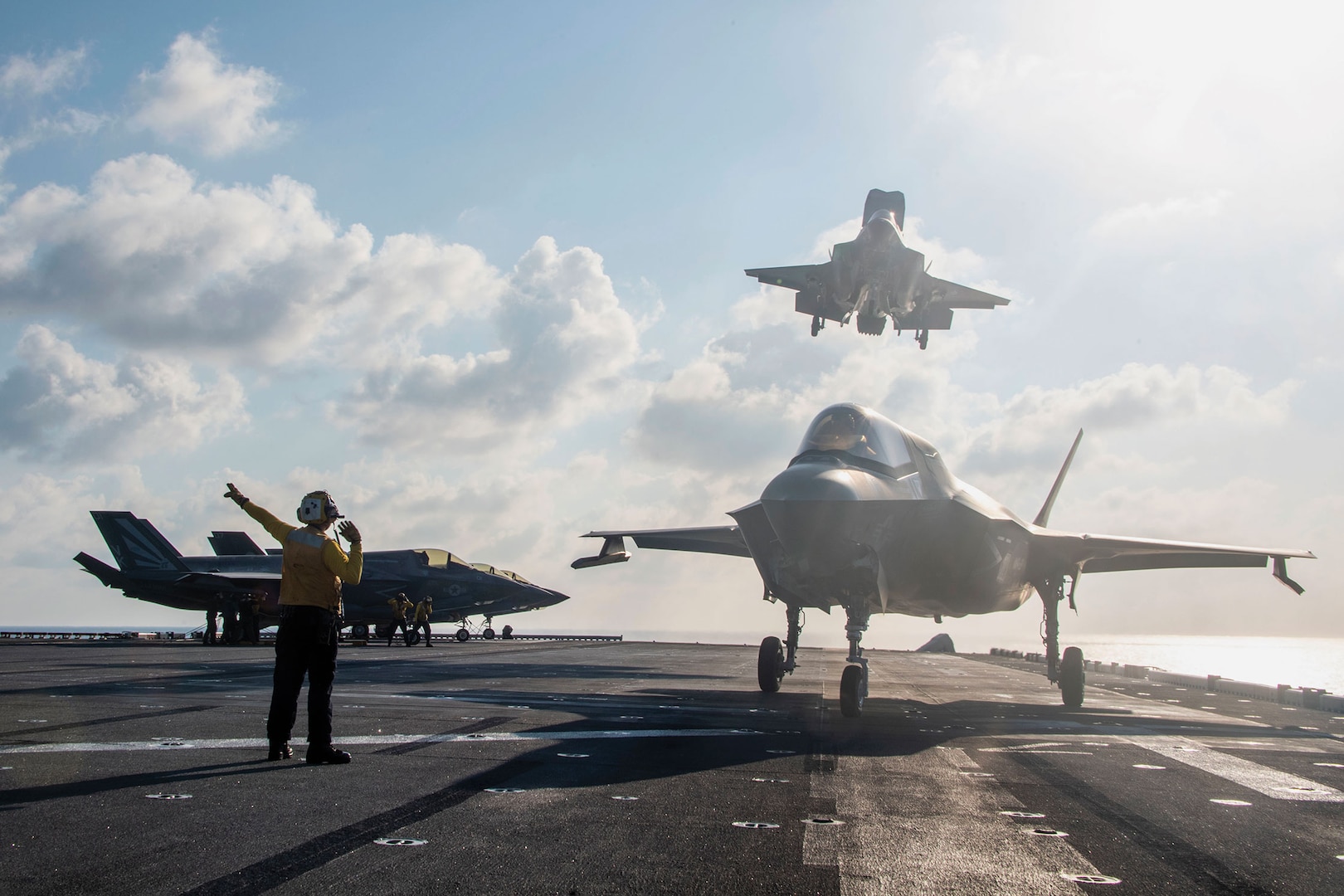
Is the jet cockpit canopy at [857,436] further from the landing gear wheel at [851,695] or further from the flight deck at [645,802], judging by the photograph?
the flight deck at [645,802]

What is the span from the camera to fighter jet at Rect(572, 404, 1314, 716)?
1184 centimetres

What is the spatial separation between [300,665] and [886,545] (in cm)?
844

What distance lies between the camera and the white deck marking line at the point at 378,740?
737cm

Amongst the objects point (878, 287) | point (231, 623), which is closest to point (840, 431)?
point (878, 287)

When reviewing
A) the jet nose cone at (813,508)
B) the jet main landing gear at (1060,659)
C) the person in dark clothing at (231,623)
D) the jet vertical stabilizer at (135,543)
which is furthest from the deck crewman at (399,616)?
the jet nose cone at (813,508)

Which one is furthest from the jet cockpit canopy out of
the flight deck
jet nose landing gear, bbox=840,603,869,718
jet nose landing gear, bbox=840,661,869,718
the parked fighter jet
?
the parked fighter jet

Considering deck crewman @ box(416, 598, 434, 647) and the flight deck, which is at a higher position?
the flight deck

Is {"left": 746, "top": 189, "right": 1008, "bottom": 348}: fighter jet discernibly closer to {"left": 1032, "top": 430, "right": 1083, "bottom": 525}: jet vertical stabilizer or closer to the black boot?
{"left": 1032, "top": 430, "right": 1083, "bottom": 525}: jet vertical stabilizer

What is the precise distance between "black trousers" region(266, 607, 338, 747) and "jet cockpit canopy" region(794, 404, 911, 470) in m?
7.87

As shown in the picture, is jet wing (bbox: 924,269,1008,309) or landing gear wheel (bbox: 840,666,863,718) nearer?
landing gear wheel (bbox: 840,666,863,718)

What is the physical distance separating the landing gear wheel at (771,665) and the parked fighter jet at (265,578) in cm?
2857

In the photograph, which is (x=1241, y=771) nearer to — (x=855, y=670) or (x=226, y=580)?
(x=855, y=670)

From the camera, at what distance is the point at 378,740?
842 centimetres

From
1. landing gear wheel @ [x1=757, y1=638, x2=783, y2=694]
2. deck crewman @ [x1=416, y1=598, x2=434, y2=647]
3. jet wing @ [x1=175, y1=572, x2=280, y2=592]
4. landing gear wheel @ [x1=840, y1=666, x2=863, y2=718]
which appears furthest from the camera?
deck crewman @ [x1=416, y1=598, x2=434, y2=647]
